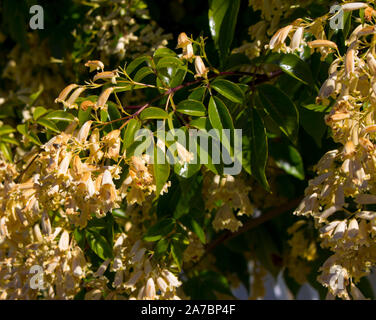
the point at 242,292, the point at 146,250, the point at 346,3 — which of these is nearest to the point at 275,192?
the point at 146,250

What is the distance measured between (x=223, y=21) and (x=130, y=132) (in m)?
0.33

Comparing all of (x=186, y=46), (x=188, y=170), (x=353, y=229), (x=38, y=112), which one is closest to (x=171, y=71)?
(x=186, y=46)

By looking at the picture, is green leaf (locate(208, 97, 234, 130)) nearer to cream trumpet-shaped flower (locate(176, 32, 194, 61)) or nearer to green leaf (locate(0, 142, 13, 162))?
cream trumpet-shaped flower (locate(176, 32, 194, 61))

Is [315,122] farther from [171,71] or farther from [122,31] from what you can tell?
[122,31]

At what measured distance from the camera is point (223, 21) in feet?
3.48

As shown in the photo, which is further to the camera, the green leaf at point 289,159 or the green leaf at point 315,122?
the green leaf at point 289,159

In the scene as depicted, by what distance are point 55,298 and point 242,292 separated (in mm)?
1407

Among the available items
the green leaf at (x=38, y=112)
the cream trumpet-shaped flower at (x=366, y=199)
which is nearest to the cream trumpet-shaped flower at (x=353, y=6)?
the cream trumpet-shaped flower at (x=366, y=199)

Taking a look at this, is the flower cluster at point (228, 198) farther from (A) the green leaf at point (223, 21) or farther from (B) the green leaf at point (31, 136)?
(B) the green leaf at point (31, 136)

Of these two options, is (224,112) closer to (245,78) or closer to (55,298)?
(245,78)

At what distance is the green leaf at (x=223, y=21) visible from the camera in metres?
1.05

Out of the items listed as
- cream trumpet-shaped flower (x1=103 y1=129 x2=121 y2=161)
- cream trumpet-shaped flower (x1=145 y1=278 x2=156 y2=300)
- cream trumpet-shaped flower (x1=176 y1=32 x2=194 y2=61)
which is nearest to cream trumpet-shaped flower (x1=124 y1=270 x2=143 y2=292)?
cream trumpet-shaped flower (x1=145 y1=278 x2=156 y2=300)

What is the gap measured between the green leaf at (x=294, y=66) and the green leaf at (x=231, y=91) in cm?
11

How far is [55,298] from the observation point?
3.74 feet
